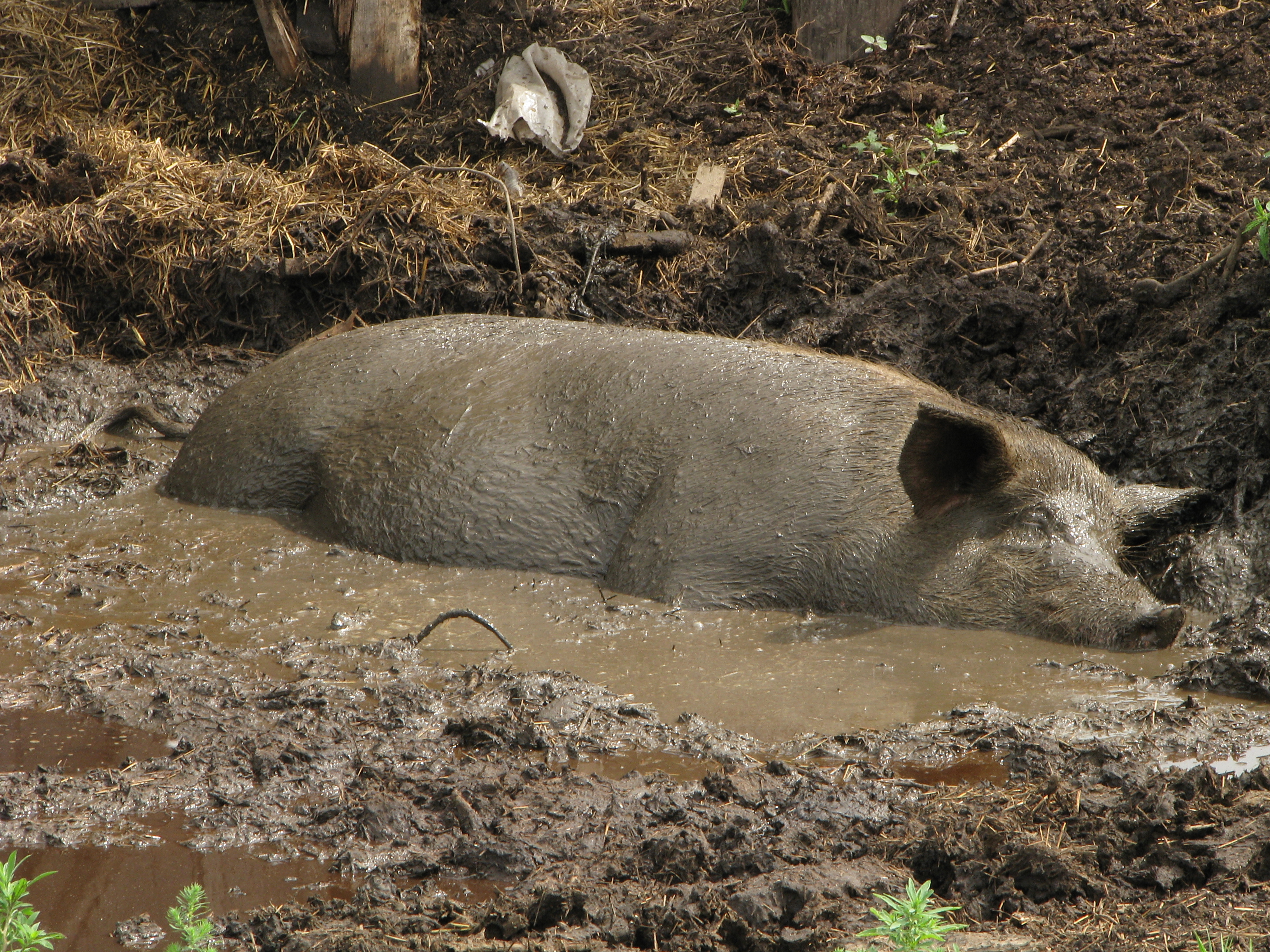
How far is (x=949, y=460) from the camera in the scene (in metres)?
4.42

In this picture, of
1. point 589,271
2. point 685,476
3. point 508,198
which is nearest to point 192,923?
point 685,476

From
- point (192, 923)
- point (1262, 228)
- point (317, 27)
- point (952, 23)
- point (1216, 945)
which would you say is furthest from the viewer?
point (317, 27)

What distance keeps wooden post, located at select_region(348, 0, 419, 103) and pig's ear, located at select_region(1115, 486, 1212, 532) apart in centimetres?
569

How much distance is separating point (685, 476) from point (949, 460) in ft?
3.23

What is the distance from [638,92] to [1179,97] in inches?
135

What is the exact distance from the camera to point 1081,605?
414 centimetres

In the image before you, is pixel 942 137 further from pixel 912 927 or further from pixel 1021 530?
A: pixel 912 927

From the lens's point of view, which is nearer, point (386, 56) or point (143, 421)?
point (143, 421)

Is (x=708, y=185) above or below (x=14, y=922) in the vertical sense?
above

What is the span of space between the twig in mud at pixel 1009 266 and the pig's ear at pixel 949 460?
1.86 metres

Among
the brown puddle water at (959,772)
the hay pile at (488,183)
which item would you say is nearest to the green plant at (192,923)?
the brown puddle water at (959,772)

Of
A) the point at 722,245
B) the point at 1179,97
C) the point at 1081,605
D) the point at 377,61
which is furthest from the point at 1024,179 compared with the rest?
the point at 377,61

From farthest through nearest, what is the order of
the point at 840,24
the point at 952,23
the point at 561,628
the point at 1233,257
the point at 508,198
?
the point at 840,24
the point at 952,23
the point at 508,198
the point at 1233,257
the point at 561,628

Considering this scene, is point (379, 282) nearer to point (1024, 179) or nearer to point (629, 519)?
point (629, 519)
